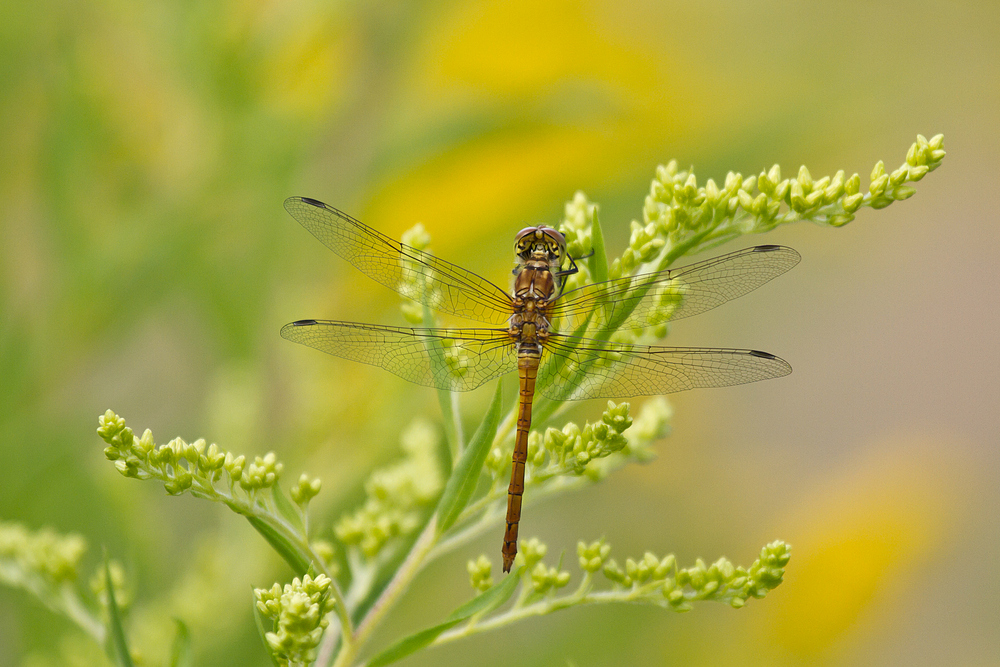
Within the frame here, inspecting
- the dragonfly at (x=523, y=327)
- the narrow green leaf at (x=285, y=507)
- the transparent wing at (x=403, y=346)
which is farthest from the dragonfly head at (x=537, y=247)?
the narrow green leaf at (x=285, y=507)

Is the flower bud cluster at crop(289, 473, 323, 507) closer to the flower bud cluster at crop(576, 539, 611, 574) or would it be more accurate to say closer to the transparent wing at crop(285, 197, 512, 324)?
the flower bud cluster at crop(576, 539, 611, 574)

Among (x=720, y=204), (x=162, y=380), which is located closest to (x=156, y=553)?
(x=162, y=380)

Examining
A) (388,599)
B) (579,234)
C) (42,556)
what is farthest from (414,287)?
(42,556)

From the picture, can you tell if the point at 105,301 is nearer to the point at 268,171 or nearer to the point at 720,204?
the point at 268,171

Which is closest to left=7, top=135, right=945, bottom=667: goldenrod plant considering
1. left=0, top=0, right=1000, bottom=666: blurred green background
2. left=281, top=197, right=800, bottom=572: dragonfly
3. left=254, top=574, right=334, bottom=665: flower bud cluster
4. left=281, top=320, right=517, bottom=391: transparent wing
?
left=254, top=574, right=334, bottom=665: flower bud cluster

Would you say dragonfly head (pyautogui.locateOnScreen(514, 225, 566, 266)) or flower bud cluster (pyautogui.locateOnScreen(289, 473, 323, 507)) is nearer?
flower bud cluster (pyautogui.locateOnScreen(289, 473, 323, 507))

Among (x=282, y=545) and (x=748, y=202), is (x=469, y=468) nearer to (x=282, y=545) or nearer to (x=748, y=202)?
(x=282, y=545)
